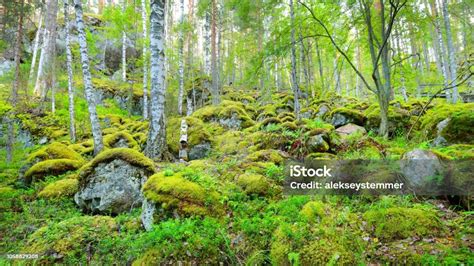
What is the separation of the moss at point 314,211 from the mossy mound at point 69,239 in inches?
132

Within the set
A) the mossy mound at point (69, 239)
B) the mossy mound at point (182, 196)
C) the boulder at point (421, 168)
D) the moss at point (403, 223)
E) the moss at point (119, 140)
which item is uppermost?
the moss at point (119, 140)

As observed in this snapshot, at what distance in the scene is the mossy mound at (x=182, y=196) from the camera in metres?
4.30

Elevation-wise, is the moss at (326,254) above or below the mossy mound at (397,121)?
below

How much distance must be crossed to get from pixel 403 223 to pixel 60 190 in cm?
753

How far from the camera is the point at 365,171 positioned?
4.69 meters

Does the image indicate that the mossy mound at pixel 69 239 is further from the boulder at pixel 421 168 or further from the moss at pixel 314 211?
the boulder at pixel 421 168

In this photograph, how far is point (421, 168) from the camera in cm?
418

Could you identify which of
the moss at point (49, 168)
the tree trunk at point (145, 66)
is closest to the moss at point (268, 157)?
the moss at point (49, 168)

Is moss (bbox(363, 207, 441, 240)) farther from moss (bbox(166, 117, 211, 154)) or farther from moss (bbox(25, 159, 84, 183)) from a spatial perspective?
moss (bbox(25, 159, 84, 183))

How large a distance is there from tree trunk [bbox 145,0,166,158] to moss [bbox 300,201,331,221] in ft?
16.9

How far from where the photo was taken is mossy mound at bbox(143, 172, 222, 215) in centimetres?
430

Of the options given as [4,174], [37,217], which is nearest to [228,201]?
[37,217]

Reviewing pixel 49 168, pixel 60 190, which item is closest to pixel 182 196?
pixel 60 190

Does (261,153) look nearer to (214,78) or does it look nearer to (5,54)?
(214,78)
